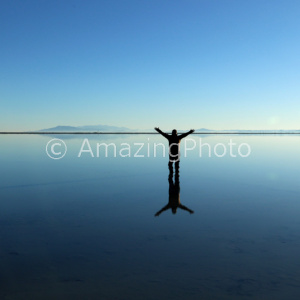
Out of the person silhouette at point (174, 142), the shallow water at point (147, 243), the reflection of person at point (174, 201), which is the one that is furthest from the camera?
the person silhouette at point (174, 142)

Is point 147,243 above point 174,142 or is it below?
below

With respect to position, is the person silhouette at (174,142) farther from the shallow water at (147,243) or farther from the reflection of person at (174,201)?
the shallow water at (147,243)

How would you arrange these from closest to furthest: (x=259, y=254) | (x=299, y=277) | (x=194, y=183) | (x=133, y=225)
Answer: (x=299, y=277)
(x=259, y=254)
(x=133, y=225)
(x=194, y=183)

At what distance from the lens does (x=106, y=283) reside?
8.53 meters

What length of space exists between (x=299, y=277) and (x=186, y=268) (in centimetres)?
325

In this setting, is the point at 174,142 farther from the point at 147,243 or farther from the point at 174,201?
the point at 147,243

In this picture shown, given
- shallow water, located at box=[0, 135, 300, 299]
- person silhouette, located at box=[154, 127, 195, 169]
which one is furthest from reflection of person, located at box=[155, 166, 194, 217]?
person silhouette, located at box=[154, 127, 195, 169]

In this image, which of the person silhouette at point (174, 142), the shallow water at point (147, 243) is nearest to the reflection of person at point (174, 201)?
the shallow water at point (147, 243)

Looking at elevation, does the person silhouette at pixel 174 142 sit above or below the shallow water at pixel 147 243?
above

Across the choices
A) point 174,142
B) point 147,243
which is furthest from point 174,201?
point 147,243

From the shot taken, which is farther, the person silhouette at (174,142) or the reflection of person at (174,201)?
the person silhouette at (174,142)

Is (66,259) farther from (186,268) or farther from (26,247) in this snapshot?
(186,268)

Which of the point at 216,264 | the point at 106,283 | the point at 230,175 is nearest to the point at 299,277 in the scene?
the point at 216,264

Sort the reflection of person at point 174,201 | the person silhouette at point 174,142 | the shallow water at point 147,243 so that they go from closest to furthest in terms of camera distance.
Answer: the shallow water at point 147,243, the reflection of person at point 174,201, the person silhouette at point 174,142
